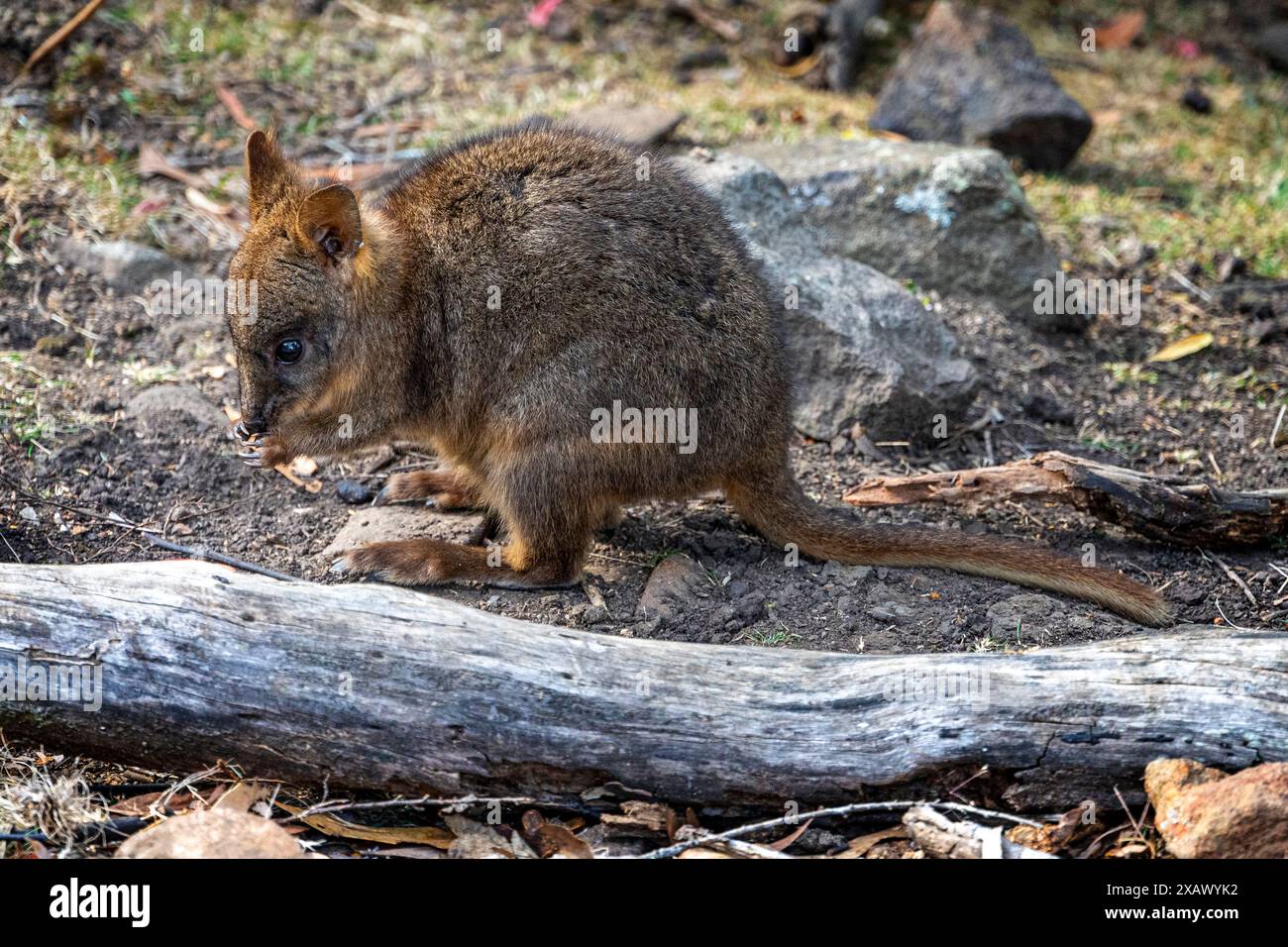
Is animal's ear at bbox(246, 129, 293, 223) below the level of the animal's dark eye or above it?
above

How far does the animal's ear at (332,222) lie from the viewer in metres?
4.62

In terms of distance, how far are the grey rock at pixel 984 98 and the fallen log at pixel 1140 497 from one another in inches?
147

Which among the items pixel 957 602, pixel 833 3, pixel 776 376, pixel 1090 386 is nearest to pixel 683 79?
pixel 833 3

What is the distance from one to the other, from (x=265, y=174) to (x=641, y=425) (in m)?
1.79

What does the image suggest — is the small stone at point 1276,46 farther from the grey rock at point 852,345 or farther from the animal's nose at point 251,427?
the animal's nose at point 251,427

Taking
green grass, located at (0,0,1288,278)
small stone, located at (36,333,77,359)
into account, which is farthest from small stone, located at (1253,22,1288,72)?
small stone, located at (36,333,77,359)

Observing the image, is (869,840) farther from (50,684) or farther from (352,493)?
(352,493)

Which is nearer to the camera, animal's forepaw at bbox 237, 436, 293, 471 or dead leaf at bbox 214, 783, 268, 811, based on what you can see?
dead leaf at bbox 214, 783, 268, 811

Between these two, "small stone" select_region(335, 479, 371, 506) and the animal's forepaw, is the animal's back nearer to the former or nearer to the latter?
the animal's forepaw

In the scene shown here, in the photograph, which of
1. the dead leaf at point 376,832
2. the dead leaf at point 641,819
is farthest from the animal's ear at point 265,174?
the dead leaf at point 641,819

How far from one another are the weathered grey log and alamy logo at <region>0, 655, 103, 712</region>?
0.7 inches

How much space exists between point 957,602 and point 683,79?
5593 mm

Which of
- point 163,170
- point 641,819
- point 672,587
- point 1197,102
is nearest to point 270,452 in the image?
point 672,587
